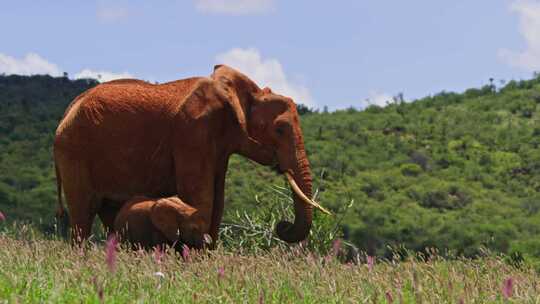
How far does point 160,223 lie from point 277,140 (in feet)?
5.48

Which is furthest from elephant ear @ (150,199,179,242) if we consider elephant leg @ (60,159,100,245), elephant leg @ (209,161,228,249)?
elephant leg @ (60,159,100,245)

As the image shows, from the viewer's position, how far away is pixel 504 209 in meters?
44.2

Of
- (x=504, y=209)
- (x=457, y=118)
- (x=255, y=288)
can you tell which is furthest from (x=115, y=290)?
(x=457, y=118)

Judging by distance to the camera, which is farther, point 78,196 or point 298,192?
point 78,196

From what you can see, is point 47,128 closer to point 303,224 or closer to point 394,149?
point 394,149

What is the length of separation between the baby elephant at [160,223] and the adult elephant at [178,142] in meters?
0.16

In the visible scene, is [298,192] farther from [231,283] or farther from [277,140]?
[231,283]

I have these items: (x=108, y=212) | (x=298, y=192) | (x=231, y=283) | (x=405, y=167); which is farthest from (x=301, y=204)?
(x=405, y=167)

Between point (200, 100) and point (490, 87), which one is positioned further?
point (490, 87)

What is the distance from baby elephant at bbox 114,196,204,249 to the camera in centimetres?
1054

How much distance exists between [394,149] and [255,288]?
158 ft

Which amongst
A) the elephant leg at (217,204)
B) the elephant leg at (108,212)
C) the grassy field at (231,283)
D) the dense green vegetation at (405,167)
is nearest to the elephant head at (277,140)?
the elephant leg at (217,204)

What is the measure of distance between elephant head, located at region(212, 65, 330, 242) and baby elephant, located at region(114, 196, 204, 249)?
1024 mm

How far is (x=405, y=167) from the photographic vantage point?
2025 inches
